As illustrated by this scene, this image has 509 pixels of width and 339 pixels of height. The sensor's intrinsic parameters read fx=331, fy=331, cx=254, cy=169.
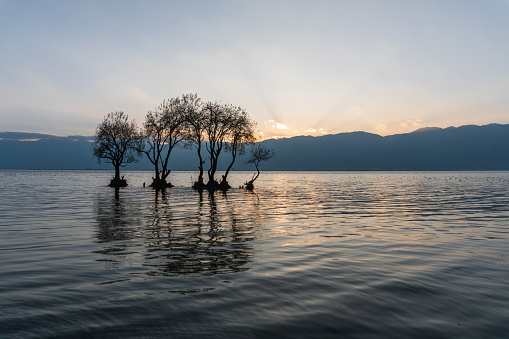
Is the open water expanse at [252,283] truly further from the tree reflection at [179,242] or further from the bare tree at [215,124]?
the bare tree at [215,124]

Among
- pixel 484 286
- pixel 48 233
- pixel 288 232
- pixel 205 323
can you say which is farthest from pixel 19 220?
pixel 484 286

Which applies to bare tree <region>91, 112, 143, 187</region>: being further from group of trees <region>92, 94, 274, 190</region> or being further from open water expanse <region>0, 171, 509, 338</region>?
open water expanse <region>0, 171, 509, 338</region>

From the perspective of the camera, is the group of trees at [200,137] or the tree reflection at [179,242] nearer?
the tree reflection at [179,242]

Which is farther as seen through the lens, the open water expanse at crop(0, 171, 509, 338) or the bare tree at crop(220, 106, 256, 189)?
the bare tree at crop(220, 106, 256, 189)

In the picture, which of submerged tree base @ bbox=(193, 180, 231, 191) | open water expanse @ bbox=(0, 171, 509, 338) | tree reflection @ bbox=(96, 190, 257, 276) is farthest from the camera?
submerged tree base @ bbox=(193, 180, 231, 191)

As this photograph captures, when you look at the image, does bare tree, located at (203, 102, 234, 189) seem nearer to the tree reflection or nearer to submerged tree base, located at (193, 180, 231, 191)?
submerged tree base, located at (193, 180, 231, 191)

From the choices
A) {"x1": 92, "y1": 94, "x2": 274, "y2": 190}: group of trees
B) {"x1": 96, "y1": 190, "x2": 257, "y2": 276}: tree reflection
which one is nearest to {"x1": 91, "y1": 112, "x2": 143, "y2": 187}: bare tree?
{"x1": 92, "y1": 94, "x2": 274, "y2": 190}: group of trees

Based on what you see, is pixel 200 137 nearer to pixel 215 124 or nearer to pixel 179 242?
pixel 215 124

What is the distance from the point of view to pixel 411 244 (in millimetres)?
15469

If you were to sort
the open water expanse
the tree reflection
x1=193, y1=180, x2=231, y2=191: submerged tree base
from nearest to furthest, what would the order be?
1. the open water expanse
2. the tree reflection
3. x1=193, y1=180, x2=231, y2=191: submerged tree base

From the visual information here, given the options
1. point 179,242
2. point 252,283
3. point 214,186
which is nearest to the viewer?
point 252,283

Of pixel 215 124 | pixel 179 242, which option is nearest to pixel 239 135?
pixel 215 124

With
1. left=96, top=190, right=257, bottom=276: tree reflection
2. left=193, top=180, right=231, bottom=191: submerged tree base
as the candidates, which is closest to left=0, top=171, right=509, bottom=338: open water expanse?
left=96, top=190, right=257, bottom=276: tree reflection

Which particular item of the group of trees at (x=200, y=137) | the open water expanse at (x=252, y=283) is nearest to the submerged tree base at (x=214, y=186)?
the group of trees at (x=200, y=137)
